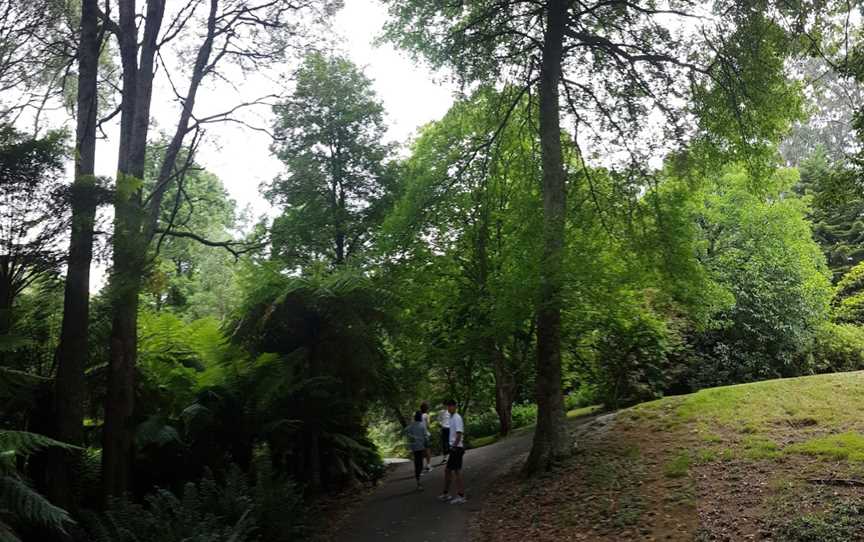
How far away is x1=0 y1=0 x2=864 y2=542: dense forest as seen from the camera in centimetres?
696

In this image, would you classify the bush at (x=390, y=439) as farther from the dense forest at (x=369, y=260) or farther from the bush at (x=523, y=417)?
the dense forest at (x=369, y=260)

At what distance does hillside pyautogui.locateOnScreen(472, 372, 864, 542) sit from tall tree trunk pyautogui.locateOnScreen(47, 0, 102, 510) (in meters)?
5.13

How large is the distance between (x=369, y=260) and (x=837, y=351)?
1439 cm

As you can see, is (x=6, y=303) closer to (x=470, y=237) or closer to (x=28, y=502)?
(x=28, y=502)

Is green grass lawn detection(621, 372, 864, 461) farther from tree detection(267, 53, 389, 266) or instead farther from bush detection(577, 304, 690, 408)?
tree detection(267, 53, 389, 266)

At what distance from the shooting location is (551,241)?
385 inches

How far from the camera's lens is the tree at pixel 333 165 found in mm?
17203

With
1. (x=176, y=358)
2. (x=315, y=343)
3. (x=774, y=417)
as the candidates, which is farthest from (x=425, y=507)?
(x=774, y=417)

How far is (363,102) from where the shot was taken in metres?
18.1

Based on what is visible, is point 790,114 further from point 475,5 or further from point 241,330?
point 241,330

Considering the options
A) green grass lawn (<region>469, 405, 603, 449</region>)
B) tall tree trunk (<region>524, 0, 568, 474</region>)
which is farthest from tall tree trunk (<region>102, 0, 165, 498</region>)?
green grass lawn (<region>469, 405, 603, 449</region>)


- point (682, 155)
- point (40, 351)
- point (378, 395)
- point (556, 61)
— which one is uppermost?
point (556, 61)

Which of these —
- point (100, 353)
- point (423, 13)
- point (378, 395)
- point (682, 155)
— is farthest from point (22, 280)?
point (682, 155)

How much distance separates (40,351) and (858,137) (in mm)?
10021
